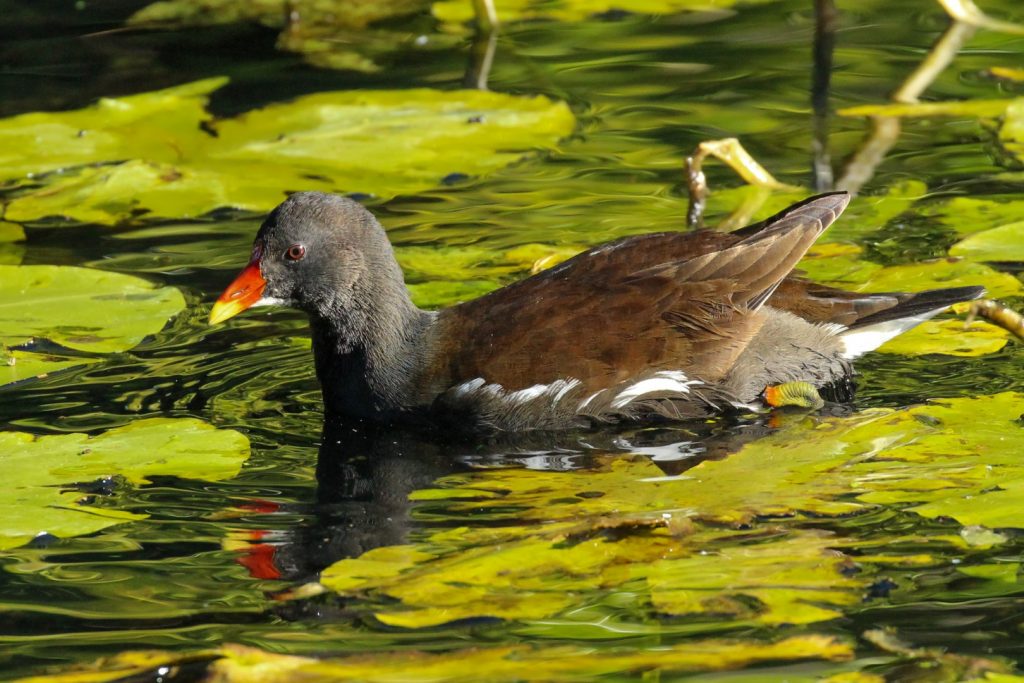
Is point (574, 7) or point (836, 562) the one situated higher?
point (574, 7)

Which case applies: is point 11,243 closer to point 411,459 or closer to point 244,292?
point 244,292

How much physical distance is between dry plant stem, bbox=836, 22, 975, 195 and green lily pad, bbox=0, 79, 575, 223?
1.19 meters

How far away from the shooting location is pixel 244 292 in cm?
480

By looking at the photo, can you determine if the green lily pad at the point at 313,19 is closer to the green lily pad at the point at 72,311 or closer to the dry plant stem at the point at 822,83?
the dry plant stem at the point at 822,83

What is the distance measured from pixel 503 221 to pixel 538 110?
0.83 meters

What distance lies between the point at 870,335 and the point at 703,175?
143cm

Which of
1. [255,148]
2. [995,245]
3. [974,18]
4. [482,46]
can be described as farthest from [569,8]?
[995,245]

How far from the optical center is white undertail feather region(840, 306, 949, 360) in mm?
4598

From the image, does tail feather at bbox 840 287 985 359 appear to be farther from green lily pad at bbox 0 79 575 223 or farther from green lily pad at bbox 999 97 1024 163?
green lily pad at bbox 0 79 575 223

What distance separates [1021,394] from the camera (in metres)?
4.22

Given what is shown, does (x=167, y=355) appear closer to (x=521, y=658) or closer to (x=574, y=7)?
(x=521, y=658)

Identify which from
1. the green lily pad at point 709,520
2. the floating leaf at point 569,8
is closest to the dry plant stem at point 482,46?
the floating leaf at point 569,8

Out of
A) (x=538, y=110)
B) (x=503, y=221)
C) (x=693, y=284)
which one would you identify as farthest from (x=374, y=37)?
(x=693, y=284)

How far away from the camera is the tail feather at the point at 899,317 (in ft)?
14.7
